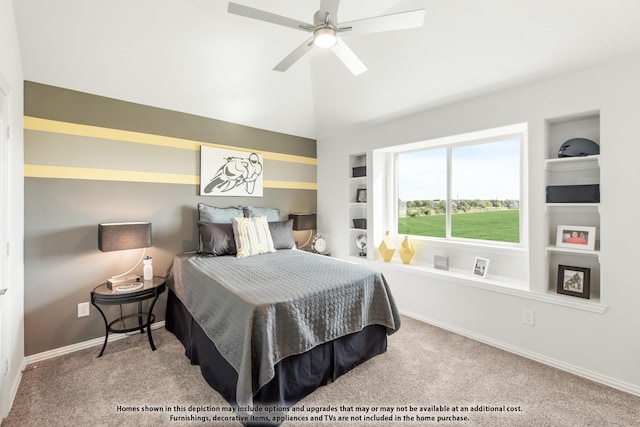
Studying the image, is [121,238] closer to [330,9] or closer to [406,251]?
[330,9]

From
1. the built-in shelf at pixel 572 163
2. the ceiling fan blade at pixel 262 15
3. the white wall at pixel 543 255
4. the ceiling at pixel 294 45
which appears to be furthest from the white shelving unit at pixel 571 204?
the ceiling fan blade at pixel 262 15

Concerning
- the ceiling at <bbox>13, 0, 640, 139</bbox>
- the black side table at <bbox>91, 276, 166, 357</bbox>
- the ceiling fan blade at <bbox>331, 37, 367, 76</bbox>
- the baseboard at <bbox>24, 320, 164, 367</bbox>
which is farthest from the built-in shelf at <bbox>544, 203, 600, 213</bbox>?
the baseboard at <bbox>24, 320, 164, 367</bbox>

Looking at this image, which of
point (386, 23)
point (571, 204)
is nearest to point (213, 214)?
point (386, 23)

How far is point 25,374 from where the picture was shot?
2.21 m

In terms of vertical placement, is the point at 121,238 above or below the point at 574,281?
above

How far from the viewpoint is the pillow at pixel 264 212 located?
3.57m

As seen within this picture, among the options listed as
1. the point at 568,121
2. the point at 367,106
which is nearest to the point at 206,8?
the point at 367,106

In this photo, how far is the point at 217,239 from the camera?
3.00 metres

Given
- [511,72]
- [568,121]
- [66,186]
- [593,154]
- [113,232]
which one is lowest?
[113,232]

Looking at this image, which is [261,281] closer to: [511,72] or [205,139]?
[205,139]

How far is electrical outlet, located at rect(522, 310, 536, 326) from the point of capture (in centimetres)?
244

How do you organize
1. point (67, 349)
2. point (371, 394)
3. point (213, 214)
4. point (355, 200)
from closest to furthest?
point (371, 394) → point (67, 349) → point (213, 214) → point (355, 200)

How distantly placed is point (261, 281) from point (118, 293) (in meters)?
1.29

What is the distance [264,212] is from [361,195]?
1.40m
